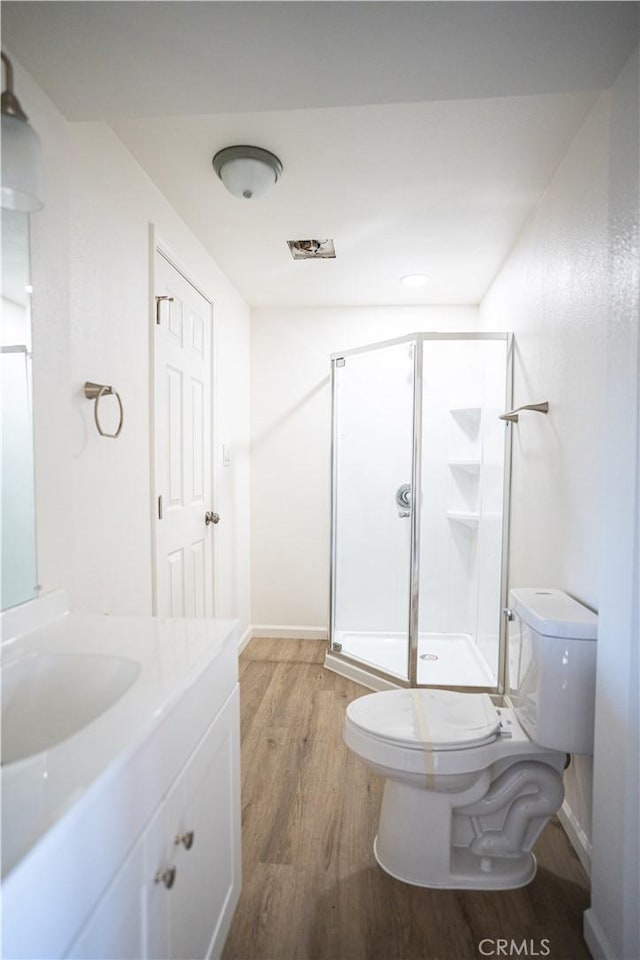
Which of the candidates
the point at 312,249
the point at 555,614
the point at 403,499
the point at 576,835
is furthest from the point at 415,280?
the point at 576,835

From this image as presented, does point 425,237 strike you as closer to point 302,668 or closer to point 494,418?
point 494,418

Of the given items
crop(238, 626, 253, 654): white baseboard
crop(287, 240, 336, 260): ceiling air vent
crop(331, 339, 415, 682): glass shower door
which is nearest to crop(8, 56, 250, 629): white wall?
crop(287, 240, 336, 260): ceiling air vent

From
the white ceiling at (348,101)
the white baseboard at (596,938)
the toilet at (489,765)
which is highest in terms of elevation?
the white ceiling at (348,101)

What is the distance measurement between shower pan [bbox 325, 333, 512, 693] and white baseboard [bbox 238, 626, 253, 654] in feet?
2.03

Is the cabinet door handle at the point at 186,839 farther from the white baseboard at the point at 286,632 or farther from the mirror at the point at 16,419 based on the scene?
the white baseboard at the point at 286,632

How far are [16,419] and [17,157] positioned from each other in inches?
21.1

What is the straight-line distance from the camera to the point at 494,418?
282 centimetres

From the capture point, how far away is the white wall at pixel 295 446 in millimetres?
3590

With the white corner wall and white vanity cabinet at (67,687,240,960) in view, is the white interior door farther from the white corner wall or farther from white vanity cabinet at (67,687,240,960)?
the white corner wall

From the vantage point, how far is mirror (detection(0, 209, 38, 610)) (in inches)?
44.8

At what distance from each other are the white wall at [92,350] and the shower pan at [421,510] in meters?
1.35

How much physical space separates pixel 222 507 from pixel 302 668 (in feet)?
3.60

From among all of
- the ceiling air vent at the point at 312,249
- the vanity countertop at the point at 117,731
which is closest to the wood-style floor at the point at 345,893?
the vanity countertop at the point at 117,731

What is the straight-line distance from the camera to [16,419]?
3.83 feet
